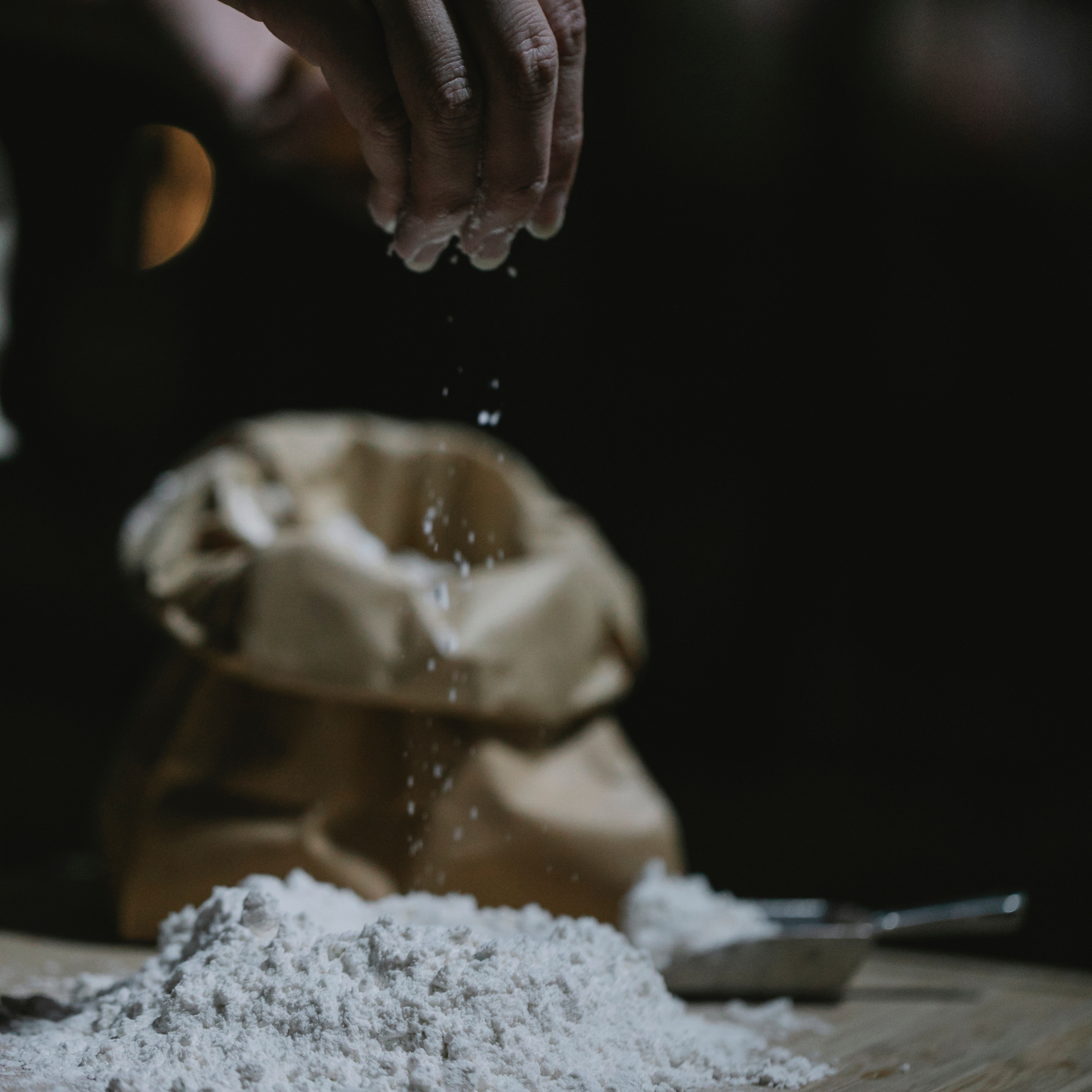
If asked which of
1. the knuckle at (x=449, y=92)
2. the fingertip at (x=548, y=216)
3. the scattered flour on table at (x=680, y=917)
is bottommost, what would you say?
the scattered flour on table at (x=680, y=917)

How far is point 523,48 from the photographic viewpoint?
0.47 m

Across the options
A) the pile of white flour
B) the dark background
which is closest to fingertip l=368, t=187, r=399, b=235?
the pile of white flour

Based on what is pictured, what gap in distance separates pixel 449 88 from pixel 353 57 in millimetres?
45

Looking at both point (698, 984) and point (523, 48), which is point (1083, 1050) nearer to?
point (698, 984)

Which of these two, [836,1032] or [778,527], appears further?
[778,527]

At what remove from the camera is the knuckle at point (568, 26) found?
50 centimetres

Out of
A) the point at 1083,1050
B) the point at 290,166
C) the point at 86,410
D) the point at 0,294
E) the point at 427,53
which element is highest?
the point at 86,410

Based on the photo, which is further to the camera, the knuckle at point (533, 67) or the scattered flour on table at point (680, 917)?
the scattered flour on table at point (680, 917)

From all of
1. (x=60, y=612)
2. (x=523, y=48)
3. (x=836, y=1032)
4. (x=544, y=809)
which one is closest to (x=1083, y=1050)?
(x=836, y=1032)

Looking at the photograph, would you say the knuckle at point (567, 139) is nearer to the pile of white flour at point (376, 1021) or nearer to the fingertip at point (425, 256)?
the fingertip at point (425, 256)

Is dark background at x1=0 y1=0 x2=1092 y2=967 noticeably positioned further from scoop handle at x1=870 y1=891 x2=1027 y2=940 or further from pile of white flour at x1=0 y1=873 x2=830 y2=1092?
pile of white flour at x1=0 y1=873 x2=830 y2=1092

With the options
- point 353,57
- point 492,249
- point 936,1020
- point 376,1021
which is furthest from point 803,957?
point 353,57

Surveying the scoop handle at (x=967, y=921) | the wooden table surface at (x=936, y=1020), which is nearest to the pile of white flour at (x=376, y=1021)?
the wooden table surface at (x=936, y=1020)

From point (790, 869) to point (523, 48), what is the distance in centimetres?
114
